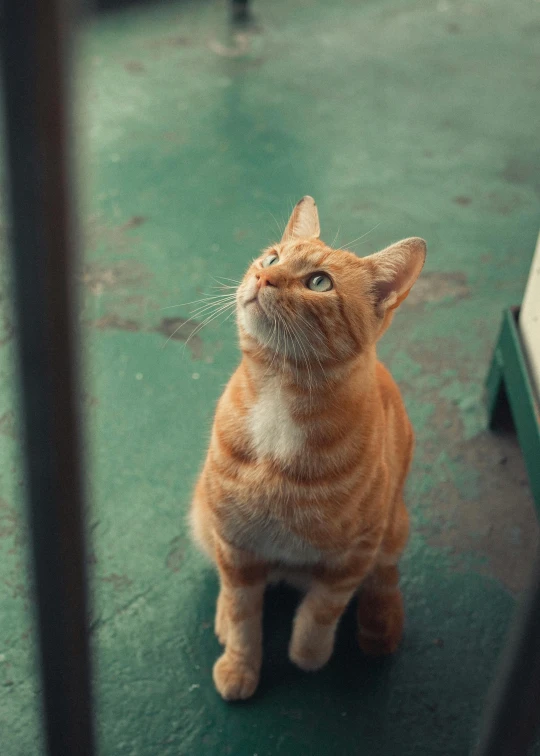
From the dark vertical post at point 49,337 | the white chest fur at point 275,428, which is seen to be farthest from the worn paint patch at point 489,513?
the dark vertical post at point 49,337

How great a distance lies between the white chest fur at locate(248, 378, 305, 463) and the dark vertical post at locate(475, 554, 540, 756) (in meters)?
0.89

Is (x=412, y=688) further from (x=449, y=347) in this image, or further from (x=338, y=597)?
(x=449, y=347)

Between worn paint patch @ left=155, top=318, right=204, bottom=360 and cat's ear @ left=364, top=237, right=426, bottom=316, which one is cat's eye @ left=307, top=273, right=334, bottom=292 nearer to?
cat's ear @ left=364, top=237, right=426, bottom=316

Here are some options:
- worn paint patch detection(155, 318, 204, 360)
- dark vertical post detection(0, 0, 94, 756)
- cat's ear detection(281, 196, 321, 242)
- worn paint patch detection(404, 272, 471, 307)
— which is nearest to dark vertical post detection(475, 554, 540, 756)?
dark vertical post detection(0, 0, 94, 756)

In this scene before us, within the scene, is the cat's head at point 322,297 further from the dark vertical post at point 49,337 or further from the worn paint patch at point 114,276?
the worn paint patch at point 114,276

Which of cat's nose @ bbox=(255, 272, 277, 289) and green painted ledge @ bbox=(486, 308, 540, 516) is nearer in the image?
cat's nose @ bbox=(255, 272, 277, 289)

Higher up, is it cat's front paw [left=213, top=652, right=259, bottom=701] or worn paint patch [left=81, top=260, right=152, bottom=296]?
worn paint patch [left=81, top=260, right=152, bottom=296]

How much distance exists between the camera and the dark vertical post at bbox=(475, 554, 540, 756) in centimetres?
74

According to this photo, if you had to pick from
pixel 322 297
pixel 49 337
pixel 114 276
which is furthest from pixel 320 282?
pixel 114 276

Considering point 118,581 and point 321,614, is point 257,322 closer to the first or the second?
point 321,614

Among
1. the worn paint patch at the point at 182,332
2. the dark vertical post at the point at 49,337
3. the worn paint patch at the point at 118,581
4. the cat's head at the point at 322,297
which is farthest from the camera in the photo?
the worn paint patch at the point at 182,332

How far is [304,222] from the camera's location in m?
1.88

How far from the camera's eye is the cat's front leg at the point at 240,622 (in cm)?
181

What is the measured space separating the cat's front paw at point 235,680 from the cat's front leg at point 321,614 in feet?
0.40
